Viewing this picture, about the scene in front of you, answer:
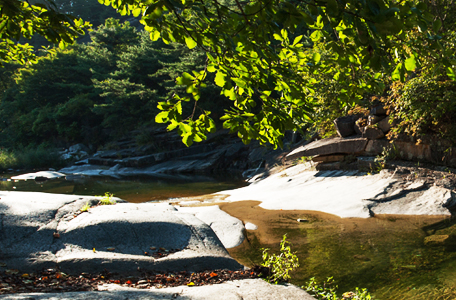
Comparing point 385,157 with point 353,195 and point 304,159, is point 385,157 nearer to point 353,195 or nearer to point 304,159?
point 353,195

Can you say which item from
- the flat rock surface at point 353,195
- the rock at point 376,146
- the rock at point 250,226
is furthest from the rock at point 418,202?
the rock at point 250,226

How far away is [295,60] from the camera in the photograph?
2980 mm

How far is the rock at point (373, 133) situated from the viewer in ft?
35.4

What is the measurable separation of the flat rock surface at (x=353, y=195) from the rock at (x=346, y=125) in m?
1.79

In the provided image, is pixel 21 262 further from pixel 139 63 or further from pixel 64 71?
pixel 64 71

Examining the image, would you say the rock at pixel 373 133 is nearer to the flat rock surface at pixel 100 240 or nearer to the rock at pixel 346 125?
the rock at pixel 346 125

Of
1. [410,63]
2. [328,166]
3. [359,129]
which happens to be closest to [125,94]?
[328,166]

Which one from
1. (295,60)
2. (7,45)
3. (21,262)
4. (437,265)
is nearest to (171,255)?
(21,262)

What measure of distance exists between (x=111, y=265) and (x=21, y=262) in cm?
119

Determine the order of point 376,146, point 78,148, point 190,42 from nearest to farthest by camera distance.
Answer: point 190,42, point 376,146, point 78,148

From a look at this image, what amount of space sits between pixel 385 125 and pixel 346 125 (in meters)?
1.68

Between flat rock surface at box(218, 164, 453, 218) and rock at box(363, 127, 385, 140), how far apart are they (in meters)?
1.38

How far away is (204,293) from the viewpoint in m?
3.43

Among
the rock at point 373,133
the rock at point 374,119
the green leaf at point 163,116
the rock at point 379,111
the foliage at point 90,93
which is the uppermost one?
the foliage at point 90,93
